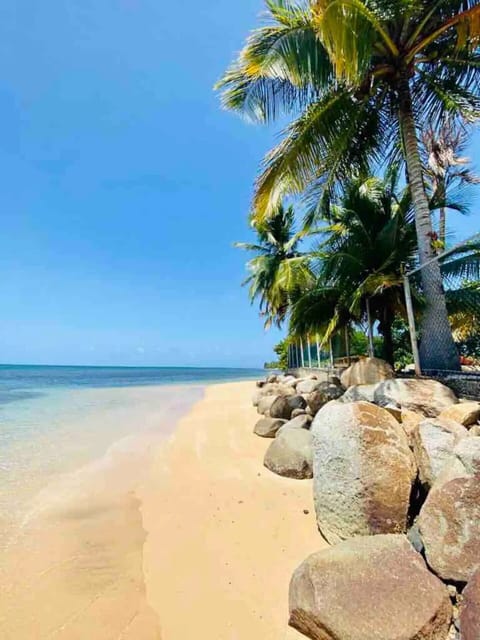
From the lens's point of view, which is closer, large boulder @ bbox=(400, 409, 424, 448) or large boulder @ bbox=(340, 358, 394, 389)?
large boulder @ bbox=(400, 409, 424, 448)

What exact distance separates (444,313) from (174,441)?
5.66m

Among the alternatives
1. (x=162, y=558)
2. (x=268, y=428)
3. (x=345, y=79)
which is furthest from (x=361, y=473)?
(x=345, y=79)

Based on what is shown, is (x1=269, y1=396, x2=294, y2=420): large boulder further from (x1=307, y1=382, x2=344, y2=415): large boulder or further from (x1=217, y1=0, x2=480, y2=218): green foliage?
(x1=217, y1=0, x2=480, y2=218): green foliage

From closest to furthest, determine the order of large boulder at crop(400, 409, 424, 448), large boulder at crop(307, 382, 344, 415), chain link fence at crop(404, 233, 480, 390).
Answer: large boulder at crop(400, 409, 424, 448), chain link fence at crop(404, 233, 480, 390), large boulder at crop(307, 382, 344, 415)

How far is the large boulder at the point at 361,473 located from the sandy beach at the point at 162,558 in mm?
417

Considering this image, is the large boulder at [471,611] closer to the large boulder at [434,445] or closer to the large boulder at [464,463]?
the large boulder at [464,463]

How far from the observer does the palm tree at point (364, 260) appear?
758 centimetres

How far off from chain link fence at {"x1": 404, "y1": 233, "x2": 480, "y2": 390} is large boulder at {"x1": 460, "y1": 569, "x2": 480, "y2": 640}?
150 inches

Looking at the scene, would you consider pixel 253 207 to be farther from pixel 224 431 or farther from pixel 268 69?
pixel 224 431

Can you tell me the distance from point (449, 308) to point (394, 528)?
4.81 meters

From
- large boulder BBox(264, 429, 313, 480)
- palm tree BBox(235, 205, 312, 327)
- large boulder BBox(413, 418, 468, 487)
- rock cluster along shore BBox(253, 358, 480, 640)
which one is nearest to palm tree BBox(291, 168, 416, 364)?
large boulder BBox(264, 429, 313, 480)

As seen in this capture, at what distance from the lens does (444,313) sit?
570 centimetres

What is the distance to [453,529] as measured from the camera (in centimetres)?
225

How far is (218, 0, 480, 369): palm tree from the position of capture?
222 inches
